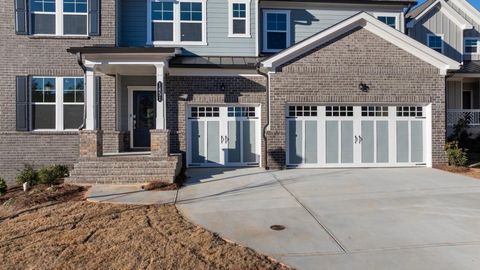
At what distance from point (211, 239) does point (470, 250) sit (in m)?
3.78

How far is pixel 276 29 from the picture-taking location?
15.5 metres

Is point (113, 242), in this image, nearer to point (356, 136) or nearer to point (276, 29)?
point (356, 136)

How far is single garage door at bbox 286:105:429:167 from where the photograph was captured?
13.6 meters

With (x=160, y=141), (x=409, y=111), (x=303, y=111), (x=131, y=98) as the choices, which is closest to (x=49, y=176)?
(x=160, y=141)

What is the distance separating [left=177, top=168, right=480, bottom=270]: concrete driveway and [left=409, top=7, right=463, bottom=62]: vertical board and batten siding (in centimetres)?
1051

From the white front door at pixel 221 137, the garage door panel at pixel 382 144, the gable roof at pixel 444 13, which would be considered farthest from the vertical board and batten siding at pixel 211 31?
the gable roof at pixel 444 13

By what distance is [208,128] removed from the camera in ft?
45.9

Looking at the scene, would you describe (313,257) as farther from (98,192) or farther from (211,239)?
(98,192)

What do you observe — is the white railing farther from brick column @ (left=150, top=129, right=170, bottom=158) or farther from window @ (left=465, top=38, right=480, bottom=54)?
brick column @ (left=150, top=129, right=170, bottom=158)

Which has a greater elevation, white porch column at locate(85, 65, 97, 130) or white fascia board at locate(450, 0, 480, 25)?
white fascia board at locate(450, 0, 480, 25)

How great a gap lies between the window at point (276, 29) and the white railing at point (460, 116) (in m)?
10.00

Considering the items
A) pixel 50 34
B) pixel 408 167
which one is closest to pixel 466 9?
pixel 408 167

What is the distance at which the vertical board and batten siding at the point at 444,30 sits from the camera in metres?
19.3

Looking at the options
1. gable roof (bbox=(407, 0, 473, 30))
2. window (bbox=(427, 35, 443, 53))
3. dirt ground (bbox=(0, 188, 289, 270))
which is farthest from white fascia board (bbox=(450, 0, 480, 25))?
dirt ground (bbox=(0, 188, 289, 270))
